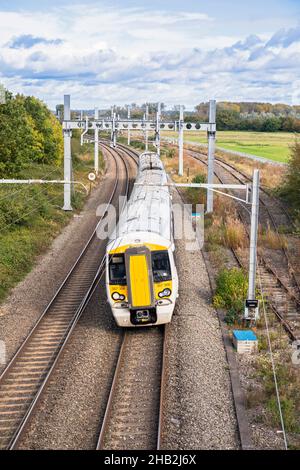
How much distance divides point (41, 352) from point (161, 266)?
385cm

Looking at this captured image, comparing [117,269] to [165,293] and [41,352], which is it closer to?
[165,293]

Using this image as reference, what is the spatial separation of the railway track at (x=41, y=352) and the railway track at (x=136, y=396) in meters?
1.62

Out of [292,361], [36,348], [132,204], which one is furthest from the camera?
[132,204]

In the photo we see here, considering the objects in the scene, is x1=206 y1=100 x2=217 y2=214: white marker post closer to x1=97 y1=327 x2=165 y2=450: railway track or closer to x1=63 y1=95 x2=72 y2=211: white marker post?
x1=63 y1=95 x2=72 y2=211: white marker post

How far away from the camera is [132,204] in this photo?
807 inches

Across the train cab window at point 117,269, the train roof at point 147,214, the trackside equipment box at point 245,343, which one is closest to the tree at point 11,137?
the train roof at point 147,214

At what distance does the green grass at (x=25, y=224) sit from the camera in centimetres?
2173

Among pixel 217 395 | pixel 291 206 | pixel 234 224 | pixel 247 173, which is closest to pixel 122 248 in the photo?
pixel 217 395

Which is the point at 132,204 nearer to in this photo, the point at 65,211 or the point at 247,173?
the point at 65,211

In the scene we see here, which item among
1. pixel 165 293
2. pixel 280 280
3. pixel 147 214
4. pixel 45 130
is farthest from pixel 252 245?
pixel 45 130

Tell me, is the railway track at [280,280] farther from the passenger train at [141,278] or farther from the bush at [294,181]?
the passenger train at [141,278]

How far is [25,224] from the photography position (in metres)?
27.2

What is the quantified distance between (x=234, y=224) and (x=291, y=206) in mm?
7105

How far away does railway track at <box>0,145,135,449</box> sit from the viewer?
470 inches
